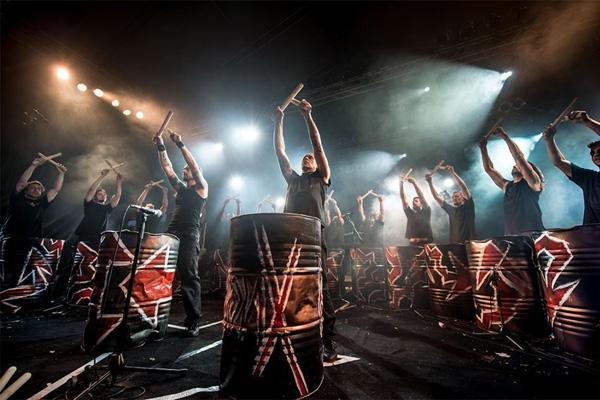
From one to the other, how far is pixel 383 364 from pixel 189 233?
3.00 metres

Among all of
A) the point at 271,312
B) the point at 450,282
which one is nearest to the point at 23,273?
the point at 271,312

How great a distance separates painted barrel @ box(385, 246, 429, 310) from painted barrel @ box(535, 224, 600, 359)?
2324 mm

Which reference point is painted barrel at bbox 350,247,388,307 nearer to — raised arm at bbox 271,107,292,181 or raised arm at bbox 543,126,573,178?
raised arm at bbox 543,126,573,178

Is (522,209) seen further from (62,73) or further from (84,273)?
(62,73)

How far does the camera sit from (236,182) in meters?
14.3

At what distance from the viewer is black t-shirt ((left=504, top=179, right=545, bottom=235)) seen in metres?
4.29

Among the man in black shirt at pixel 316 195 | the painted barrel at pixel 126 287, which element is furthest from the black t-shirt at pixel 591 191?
the painted barrel at pixel 126 287

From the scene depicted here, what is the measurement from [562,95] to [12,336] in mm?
13123

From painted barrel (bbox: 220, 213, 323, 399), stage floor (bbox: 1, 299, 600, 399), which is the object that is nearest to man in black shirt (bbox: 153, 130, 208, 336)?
stage floor (bbox: 1, 299, 600, 399)

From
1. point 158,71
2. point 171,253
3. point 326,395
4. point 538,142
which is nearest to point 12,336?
point 171,253

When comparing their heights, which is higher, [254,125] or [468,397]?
[254,125]

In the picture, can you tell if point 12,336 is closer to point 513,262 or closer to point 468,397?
point 468,397

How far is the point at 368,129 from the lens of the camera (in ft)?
36.8

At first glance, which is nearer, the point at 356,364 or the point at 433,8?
the point at 356,364
